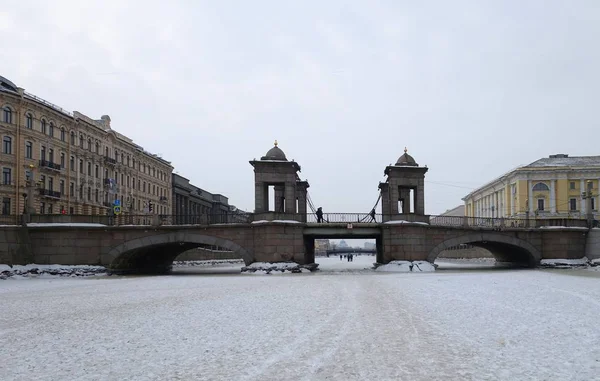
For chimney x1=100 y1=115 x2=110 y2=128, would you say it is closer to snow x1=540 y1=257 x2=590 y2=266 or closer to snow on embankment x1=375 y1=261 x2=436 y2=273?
snow on embankment x1=375 y1=261 x2=436 y2=273

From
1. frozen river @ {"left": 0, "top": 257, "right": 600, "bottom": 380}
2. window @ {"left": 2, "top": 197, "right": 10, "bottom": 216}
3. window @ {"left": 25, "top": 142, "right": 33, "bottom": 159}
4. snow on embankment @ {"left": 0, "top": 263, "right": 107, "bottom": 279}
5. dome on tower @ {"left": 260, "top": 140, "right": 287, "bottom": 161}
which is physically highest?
window @ {"left": 25, "top": 142, "right": 33, "bottom": 159}

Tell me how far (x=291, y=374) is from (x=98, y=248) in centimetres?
4107

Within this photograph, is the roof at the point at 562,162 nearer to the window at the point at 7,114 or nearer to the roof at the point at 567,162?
the roof at the point at 567,162

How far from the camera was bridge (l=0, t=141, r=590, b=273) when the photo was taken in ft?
155

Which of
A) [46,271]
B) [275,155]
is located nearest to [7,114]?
[46,271]

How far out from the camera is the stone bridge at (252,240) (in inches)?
1850

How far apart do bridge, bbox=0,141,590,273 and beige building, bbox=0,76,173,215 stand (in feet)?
13.2

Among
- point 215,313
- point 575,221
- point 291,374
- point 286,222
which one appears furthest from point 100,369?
point 575,221

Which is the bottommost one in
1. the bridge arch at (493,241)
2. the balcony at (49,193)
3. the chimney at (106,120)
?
the bridge arch at (493,241)

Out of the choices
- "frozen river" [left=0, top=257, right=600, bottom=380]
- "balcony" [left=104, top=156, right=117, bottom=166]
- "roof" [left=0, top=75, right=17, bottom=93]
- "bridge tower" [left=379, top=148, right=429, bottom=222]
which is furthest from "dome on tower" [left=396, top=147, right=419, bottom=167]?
"balcony" [left=104, top=156, right=117, bottom=166]

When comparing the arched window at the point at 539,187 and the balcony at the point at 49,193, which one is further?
the arched window at the point at 539,187

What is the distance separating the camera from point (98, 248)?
158ft

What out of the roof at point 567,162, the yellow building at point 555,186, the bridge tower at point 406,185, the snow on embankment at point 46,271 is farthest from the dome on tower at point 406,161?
the roof at point 567,162

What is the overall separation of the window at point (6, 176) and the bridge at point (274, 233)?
17310 millimetres
